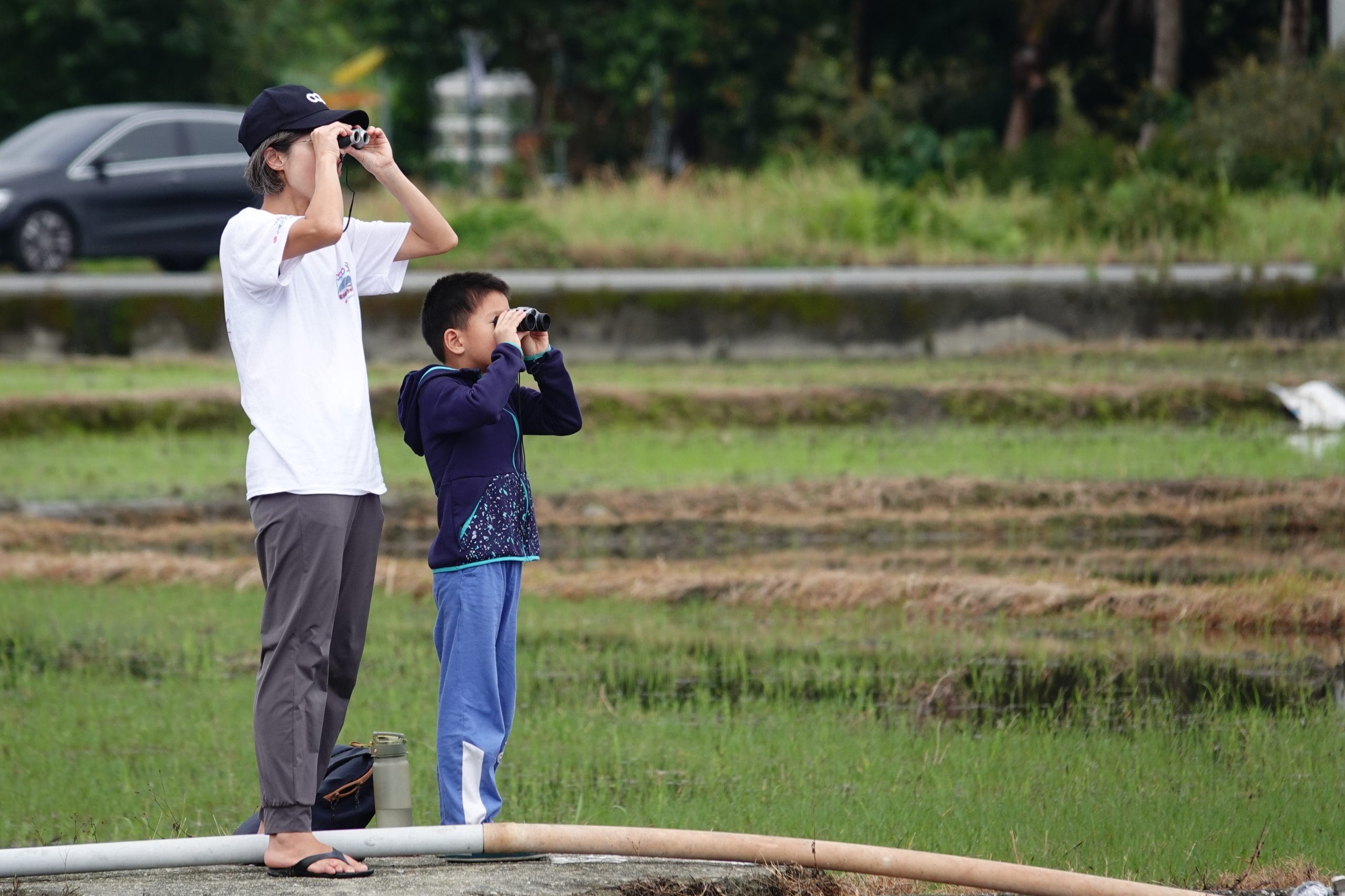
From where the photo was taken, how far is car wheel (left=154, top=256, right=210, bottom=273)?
65.3 feet

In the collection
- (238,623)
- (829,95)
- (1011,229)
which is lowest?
(238,623)

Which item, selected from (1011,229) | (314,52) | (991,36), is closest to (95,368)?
(1011,229)

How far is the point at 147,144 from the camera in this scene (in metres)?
19.1

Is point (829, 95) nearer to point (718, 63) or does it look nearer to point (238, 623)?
point (718, 63)

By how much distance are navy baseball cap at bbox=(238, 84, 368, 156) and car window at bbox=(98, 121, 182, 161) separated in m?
15.5

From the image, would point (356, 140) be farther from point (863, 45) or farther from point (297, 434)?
point (863, 45)

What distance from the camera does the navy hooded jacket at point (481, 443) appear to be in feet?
13.8

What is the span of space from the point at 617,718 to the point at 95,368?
10.6 m

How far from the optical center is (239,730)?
593cm

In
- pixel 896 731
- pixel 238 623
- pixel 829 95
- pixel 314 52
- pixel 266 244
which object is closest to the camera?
pixel 266 244

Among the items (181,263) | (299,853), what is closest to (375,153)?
(299,853)

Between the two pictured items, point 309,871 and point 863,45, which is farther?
point 863,45

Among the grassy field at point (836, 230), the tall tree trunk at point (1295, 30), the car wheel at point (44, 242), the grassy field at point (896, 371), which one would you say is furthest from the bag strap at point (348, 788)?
the tall tree trunk at point (1295, 30)

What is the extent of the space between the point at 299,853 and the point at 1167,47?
2566 centimetres
